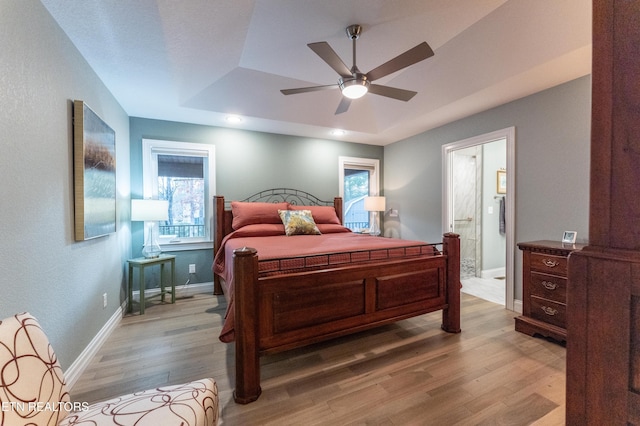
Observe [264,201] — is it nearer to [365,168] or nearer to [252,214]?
[252,214]

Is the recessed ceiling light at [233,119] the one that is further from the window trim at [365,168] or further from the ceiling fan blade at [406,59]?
the ceiling fan blade at [406,59]

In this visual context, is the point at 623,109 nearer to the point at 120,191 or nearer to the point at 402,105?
the point at 402,105

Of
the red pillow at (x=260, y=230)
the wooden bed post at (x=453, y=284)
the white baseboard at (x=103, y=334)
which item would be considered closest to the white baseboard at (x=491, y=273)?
the wooden bed post at (x=453, y=284)

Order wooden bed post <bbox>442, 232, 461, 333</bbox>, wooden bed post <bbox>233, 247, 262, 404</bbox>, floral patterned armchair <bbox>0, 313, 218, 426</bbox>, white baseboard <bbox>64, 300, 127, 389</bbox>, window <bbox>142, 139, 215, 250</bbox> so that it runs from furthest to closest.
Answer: window <bbox>142, 139, 215, 250</bbox> < wooden bed post <bbox>442, 232, 461, 333</bbox> < white baseboard <bbox>64, 300, 127, 389</bbox> < wooden bed post <bbox>233, 247, 262, 404</bbox> < floral patterned armchair <bbox>0, 313, 218, 426</bbox>

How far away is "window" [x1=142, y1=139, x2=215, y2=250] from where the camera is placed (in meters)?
3.75

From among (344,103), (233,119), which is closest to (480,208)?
(344,103)

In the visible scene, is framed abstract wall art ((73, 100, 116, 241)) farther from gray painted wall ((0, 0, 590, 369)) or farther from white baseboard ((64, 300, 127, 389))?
white baseboard ((64, 300, 127, 389))

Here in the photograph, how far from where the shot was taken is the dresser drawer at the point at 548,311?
2.35 metres

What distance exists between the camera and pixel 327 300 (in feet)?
6.49

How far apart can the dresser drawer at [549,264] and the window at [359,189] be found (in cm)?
287

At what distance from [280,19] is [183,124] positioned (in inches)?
92.4

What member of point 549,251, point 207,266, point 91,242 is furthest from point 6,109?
point 549,251

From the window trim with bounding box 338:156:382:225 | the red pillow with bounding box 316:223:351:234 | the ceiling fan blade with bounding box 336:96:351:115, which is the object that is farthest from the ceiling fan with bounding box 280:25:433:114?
the window trim with bounding box 338:156:382:225

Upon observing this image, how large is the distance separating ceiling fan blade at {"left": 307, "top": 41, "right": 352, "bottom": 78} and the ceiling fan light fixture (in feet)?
0.19
